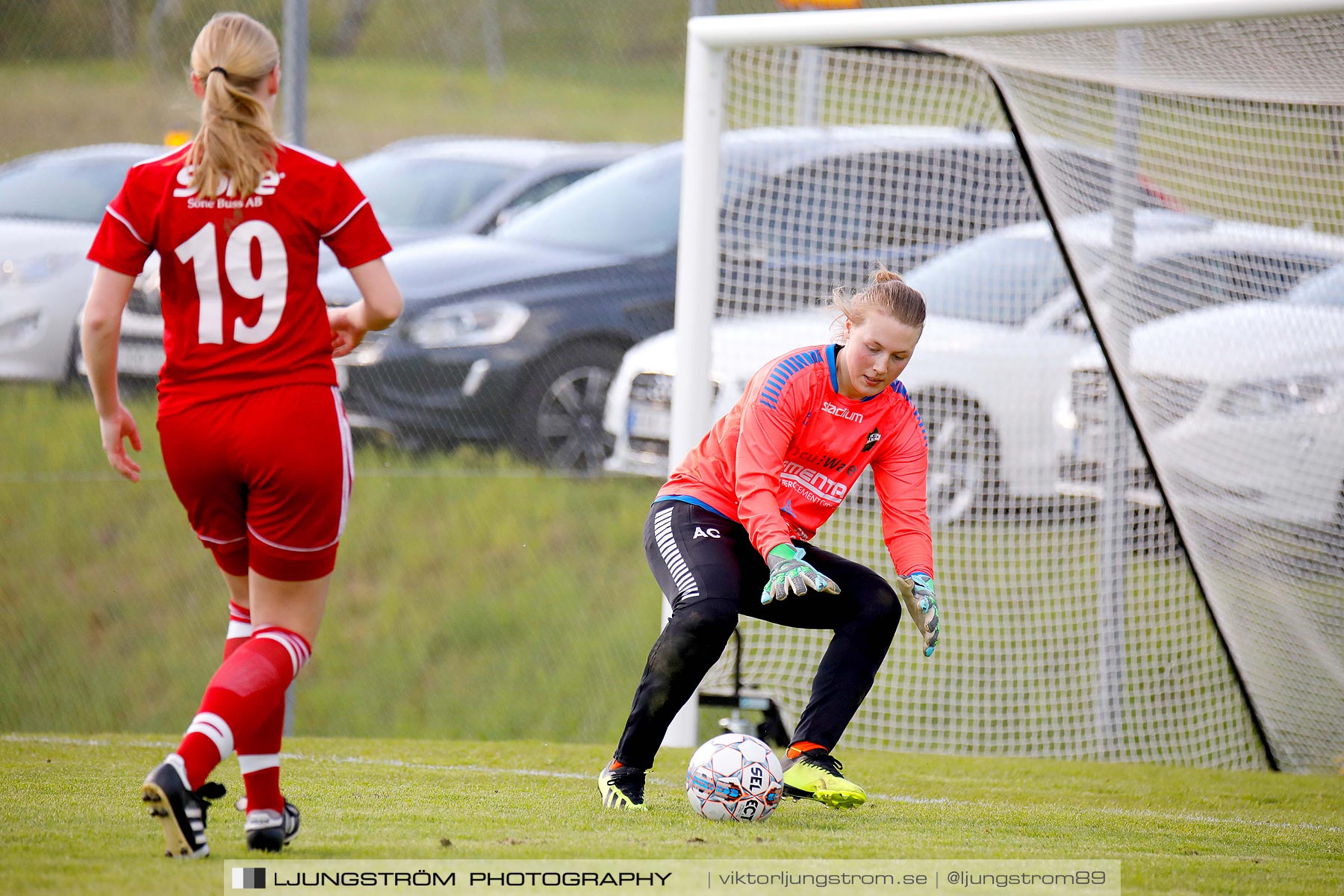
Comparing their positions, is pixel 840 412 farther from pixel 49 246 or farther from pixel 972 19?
pixel 49 246

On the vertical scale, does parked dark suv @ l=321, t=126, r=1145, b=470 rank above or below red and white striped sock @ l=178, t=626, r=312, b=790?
above

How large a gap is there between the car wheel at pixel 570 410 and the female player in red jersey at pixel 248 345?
4346 mm

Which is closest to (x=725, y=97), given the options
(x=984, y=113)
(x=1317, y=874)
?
(x=984, y=113)

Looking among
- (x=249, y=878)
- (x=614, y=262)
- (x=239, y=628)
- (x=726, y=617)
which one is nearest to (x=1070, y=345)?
(x=614, y=262)

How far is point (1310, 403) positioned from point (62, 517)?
621 cm

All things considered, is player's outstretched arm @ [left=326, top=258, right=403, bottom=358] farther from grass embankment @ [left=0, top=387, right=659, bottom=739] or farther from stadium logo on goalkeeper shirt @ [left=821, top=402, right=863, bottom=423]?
grass embankment @ [left=0, top=387, right=659, bottom=739]

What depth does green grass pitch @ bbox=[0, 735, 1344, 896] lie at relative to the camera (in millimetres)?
3100

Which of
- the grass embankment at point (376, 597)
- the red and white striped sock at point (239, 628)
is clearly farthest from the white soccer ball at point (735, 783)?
the grass embankment at point (376, 597)

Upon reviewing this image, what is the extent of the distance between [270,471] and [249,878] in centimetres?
82

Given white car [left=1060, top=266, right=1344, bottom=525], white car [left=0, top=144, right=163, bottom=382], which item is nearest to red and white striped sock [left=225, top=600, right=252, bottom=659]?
white car [left=1060, top=266, right=1344, bottom=525]

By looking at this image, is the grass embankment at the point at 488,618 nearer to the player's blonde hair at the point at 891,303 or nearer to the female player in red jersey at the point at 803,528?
the female player in red jersey at the point at 803,528

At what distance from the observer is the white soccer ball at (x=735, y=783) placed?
11.8 feet

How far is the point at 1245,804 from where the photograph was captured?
4.72 meters

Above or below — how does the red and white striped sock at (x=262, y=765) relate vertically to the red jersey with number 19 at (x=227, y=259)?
below
